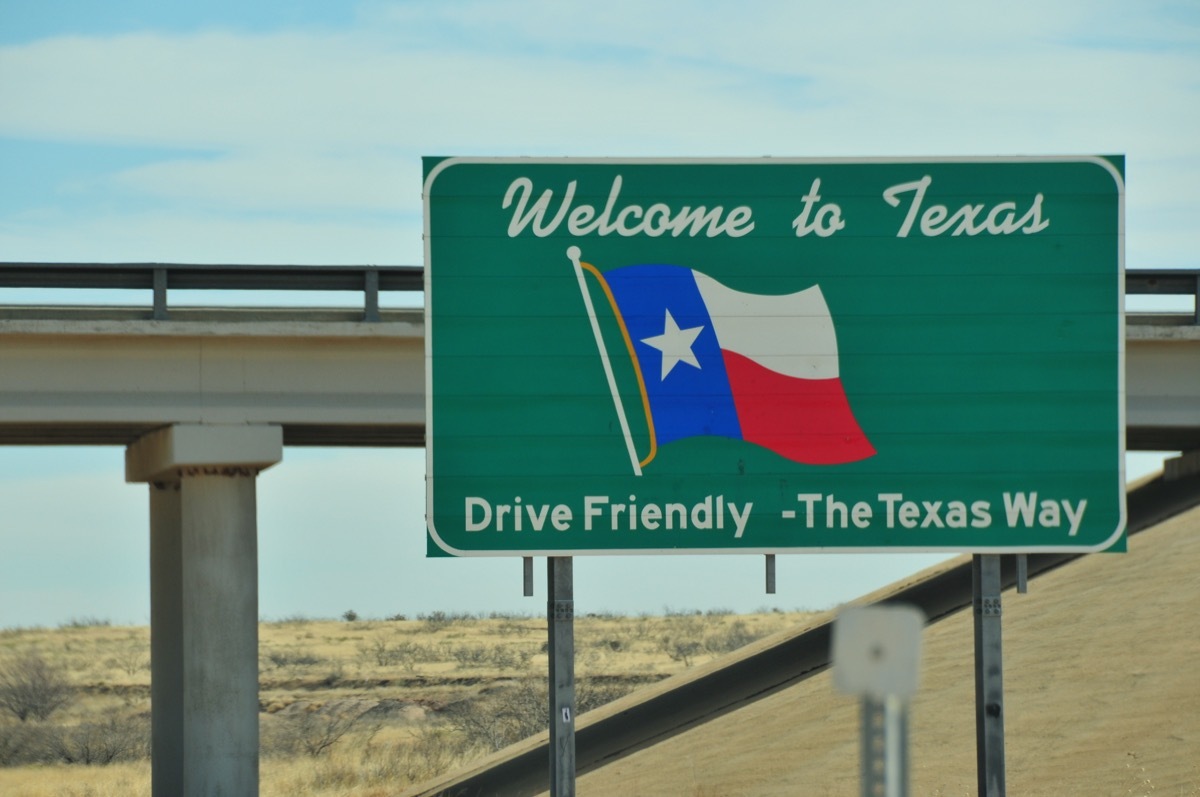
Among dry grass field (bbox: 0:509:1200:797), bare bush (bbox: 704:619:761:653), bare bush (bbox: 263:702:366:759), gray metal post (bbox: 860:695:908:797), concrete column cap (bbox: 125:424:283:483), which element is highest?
concrete column cap (bbox: 125:424:283:483)

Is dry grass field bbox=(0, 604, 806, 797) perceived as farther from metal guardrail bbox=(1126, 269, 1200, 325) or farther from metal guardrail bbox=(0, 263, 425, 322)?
metal guardrail bbox=(1126, 269, 1200, 325)

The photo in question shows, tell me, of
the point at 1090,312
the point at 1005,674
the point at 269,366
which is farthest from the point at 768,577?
the point at 1005,674

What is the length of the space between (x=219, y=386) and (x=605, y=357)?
6572mm

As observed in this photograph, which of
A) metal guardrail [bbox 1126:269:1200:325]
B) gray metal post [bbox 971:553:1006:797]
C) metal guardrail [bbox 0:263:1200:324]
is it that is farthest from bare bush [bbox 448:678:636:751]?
gray metal post [bbox 971:553:1006:797]

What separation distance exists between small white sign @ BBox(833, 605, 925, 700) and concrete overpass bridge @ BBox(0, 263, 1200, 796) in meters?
15.0

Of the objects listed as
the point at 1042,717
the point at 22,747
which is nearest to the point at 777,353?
the point at 1042,717

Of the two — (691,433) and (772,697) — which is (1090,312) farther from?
(772,697)

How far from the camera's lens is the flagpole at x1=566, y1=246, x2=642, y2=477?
627 inches

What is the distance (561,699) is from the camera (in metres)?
15.5

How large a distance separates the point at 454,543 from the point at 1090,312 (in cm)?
638

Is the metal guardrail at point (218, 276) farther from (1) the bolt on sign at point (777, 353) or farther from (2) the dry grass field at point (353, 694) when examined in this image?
(2) the dry grass field at point (353, 694)

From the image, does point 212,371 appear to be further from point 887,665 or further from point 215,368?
point 887,665

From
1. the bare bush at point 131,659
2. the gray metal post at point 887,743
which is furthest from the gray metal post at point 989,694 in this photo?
the bare bush at point 131,659

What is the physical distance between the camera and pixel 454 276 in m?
15.9
